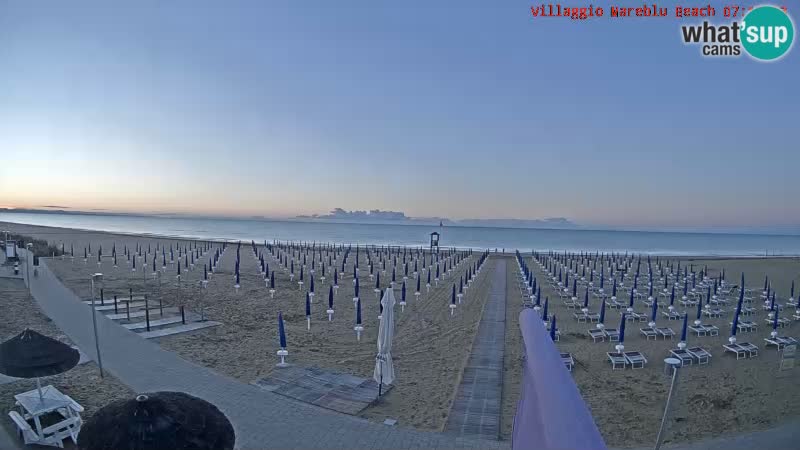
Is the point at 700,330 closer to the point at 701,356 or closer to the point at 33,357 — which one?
the point at 701,356

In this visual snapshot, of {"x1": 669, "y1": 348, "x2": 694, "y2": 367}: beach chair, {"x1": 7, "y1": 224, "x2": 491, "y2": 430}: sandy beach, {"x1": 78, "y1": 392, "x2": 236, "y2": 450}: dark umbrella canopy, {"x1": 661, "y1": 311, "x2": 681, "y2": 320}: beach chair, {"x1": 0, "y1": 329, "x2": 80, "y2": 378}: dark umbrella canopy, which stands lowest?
{"x1": 7, "y1": 224, "x2": 491, "y2": 430}: sandy beach

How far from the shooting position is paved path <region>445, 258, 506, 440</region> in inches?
290

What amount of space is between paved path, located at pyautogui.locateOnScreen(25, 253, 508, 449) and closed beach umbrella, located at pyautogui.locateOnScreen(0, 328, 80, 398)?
2497 millimetres

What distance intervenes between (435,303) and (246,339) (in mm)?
8813

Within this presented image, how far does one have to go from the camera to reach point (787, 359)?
10461 mm

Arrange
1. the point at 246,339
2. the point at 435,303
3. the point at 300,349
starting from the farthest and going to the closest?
the point at 435,303 < the point at 246,339 < the point at 300,349

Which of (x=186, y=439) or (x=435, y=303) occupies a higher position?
(x=186, y=439)

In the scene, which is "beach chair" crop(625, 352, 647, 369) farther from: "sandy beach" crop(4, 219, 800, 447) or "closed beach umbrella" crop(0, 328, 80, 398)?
"closed beach umbrella" crop(0, 328, 80, 398)

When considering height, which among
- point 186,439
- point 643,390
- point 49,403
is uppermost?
point 186,439

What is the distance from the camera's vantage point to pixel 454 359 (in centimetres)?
1126

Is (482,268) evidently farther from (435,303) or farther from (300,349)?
(300,349)

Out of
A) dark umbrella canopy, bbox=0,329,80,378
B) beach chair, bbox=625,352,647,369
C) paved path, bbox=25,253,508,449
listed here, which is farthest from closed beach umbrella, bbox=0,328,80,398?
beach chair, bbox=625,352,647,369

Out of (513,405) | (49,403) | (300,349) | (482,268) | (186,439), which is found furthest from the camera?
(482,268)

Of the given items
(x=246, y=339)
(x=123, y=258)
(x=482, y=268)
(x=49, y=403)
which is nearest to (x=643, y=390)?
(x=246, y=339)
